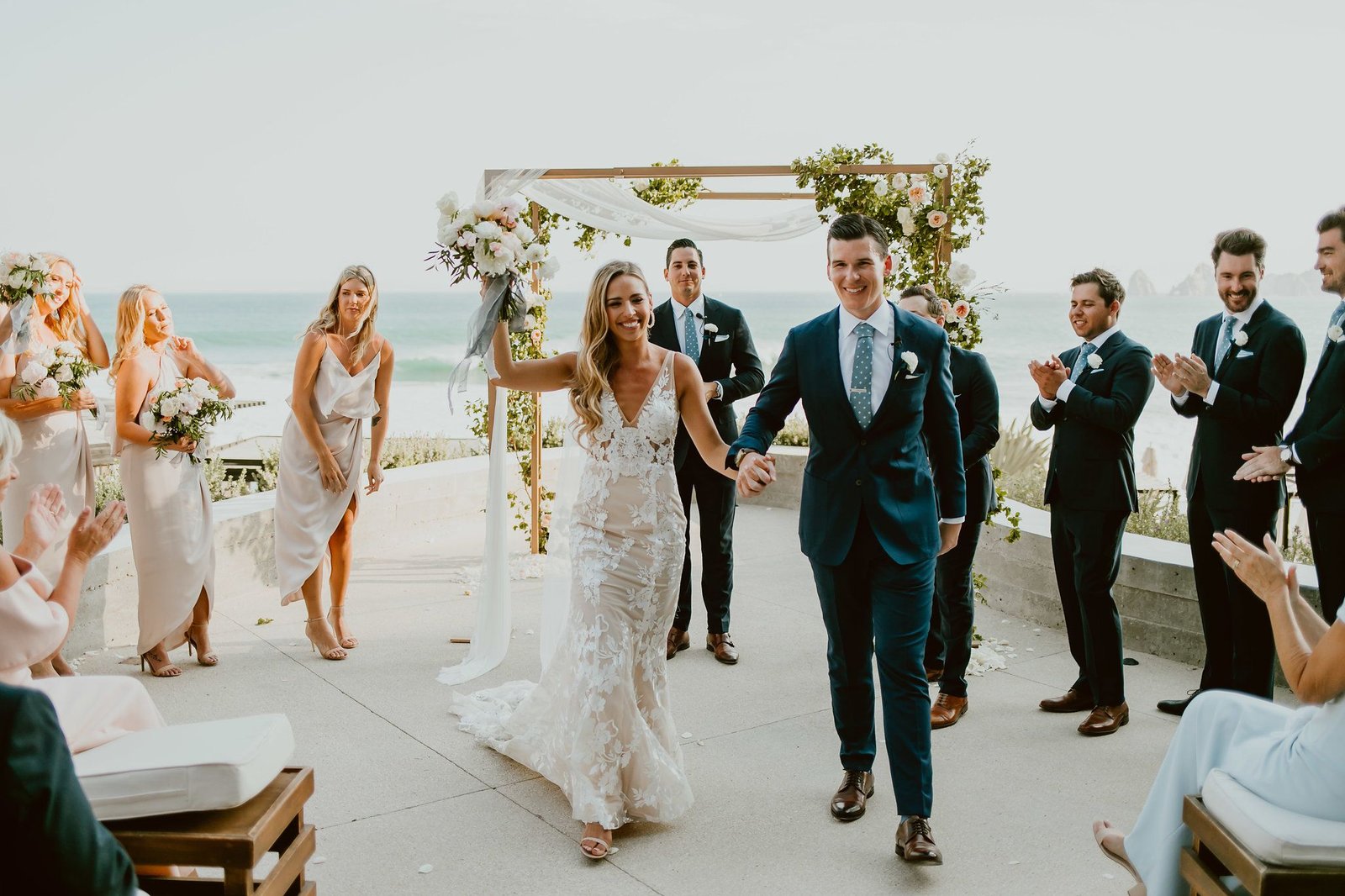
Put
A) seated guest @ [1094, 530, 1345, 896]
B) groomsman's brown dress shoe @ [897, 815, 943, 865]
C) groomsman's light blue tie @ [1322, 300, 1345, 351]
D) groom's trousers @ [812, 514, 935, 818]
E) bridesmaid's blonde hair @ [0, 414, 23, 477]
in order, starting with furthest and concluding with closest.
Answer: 1. groomsman's light blue tie @ [1322, 300, 1345, 351]
2. groom's trousers @ [812, 514, 935, 818]
3. groomsman's brown dress shoe @ [897, 815, 943, 865]
4. bridesmaid's blonde hair @ [0, 414, 23, 477]
5. seated guest @ [1094, 530, 1345, 896]

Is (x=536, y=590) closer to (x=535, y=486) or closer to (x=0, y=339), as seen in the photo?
(x=535, y=486)

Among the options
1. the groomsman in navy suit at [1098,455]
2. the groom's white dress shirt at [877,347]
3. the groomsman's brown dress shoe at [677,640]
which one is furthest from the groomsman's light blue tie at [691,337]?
the groom's white dress shirt at [877,347]

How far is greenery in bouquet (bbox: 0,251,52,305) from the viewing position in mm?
5277

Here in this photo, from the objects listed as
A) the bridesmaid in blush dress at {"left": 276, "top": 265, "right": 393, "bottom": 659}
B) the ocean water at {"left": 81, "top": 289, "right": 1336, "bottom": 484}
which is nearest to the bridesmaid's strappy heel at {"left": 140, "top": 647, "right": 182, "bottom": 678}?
the bridesmaid in blush dress at {"left": 276, "top": 265, "right": 393, "bottom": 659}

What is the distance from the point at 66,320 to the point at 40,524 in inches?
125

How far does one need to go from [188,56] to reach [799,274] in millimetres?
31114

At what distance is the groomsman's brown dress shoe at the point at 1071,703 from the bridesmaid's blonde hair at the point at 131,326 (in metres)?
4.89

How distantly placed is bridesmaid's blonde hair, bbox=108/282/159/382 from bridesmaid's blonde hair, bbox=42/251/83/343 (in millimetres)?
416

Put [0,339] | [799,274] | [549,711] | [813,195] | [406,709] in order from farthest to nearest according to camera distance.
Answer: [799,274], [813,195], [0,339], [406,709], [549,711]

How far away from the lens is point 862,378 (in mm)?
3656

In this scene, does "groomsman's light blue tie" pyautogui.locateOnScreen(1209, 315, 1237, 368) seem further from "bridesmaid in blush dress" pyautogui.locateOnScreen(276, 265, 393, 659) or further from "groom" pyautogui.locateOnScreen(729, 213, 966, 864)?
"bridesmaid in blush dress" pyautogui.locateOnScreen(276, 265, 393, 659)

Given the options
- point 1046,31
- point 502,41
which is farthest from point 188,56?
point 1046,31

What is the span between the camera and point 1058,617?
6277mm

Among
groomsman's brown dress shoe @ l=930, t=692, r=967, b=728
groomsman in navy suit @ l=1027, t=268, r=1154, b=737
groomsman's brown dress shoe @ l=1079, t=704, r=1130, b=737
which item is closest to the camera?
groomsman in navy suit @ l=1027, t=268, r=1154, b=737
